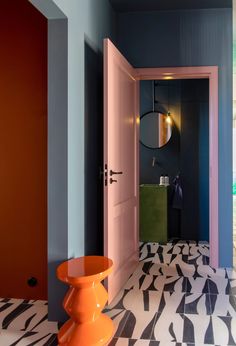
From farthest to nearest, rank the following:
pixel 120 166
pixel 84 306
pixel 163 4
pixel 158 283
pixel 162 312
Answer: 1. pixel 163 4
2. pixel 158 283
3. pixel 120 166
4. pixel 162 312
5. pixel 84 306

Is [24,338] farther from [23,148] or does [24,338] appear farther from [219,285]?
[219,285]

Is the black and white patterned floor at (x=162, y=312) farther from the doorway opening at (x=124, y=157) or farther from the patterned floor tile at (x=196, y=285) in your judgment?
the doorway opening at (x=124, y=157)

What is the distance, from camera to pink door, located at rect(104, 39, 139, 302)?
2740 mm

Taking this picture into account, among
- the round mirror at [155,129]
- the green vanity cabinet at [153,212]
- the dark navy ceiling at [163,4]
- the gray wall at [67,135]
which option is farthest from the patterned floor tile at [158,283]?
the dark navy ceiling at [163,4]

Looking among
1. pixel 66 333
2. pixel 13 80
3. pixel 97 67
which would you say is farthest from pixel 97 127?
pixel 66 333

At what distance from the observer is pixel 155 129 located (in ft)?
17.9

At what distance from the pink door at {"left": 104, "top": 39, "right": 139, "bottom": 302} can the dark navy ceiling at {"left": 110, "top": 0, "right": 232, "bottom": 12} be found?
67 centimetres

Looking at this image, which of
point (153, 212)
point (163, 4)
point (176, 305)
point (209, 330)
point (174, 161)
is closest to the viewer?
point (209, 330)

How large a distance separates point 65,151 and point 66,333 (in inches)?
43.5

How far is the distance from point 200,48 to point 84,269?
266cm

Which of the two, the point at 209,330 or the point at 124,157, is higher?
the point at 124,157

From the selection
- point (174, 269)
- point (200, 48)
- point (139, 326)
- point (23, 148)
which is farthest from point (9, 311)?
point (200, 48)

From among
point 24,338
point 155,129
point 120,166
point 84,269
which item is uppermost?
point 155,129

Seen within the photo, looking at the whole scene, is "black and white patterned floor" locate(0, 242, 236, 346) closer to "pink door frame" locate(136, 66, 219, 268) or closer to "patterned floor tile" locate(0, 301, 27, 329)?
"patterned floor tile" locate(0, 301, 27, 329)
